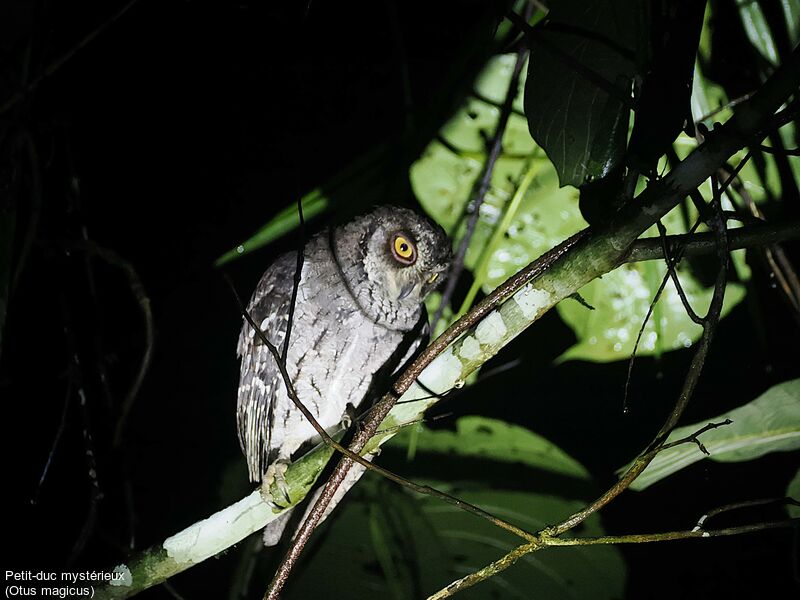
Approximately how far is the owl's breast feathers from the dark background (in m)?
0.25

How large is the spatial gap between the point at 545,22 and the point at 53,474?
6.01 ft

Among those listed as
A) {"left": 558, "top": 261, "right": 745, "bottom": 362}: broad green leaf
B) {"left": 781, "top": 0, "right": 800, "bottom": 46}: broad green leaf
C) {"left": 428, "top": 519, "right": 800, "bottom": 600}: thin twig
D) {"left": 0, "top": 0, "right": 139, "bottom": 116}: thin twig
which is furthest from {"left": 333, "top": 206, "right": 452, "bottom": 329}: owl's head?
{"left": 781, "top": 0, "right": 800, "bottom": 46}: broad green leaf

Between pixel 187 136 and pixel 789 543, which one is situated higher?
pixel 187 136

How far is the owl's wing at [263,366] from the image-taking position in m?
1.24

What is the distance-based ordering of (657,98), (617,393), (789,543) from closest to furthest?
(657,98)
(789,543)
(617,393)

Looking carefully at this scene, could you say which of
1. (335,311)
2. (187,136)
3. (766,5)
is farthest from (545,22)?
(187,136)

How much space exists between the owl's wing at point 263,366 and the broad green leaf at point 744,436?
85 cm

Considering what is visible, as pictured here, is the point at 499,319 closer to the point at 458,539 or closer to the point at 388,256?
the point at 388,256

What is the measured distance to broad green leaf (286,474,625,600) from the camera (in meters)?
1.24

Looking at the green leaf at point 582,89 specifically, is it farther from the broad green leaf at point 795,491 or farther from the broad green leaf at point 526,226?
the broad green leaf at point 795,491

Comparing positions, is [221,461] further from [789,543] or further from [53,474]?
[789,543]

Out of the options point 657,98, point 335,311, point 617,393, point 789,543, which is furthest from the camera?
point 617,393

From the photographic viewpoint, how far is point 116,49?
1.58 metres

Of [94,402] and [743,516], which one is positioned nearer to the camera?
[743,516]
